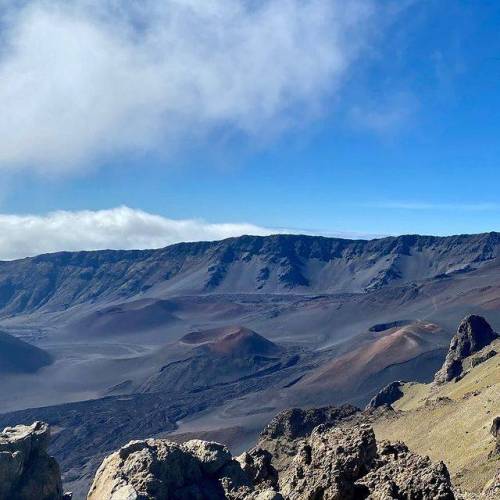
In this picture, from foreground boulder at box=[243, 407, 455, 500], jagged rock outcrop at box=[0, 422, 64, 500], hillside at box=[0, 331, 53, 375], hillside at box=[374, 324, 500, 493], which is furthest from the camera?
hillside at box=[0, 331, 53, 375]

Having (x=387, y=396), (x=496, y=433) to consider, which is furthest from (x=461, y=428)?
(x=387, y=396)

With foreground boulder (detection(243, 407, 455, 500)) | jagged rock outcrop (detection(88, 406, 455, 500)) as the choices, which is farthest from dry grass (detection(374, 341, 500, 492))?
jagged rock outcrop (detection(88, 406, 455, 500))

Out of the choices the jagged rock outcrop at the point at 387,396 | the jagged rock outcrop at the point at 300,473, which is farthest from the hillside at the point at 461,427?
the jagged rock outcrop at the point at 300,473

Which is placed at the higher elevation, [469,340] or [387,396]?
[469,340]

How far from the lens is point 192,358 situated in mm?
135875

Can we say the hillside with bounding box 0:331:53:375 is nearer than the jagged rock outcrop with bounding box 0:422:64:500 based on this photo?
No

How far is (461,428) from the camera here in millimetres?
37375

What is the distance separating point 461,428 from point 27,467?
28071mm

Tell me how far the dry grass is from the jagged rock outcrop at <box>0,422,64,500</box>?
15941 millimetres

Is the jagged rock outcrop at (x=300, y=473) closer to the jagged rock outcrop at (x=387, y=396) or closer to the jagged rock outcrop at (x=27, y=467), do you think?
the jagged rock outcrop at (x=27, y=467)

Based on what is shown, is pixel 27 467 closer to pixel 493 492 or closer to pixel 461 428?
pixel 493 492

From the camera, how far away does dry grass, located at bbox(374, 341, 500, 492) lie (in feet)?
91.1

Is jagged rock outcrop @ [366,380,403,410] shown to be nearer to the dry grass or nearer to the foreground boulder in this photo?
the dry grass

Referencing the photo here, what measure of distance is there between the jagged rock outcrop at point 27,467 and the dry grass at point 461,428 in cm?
1594
